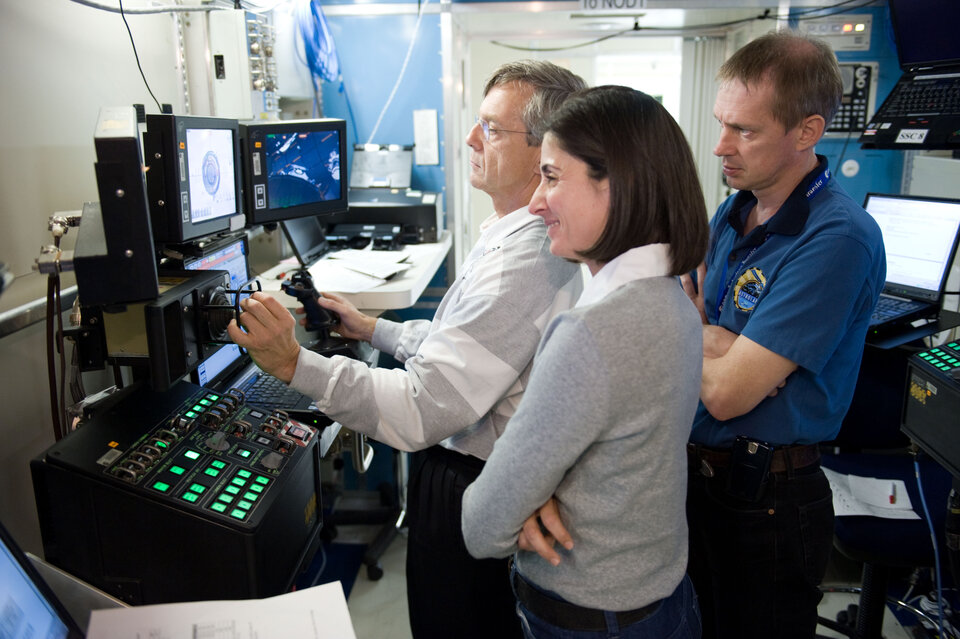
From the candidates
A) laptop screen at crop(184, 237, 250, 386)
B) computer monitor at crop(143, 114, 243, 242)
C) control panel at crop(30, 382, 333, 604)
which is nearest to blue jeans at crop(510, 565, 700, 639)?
control panel at crop(30, 382, 333, 604)

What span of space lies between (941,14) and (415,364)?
230 cm

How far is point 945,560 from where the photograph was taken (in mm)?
1923

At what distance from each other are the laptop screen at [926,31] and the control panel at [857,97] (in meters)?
0.47

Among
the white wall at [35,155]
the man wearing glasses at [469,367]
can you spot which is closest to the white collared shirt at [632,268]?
the man wearing glasses at [469,367]

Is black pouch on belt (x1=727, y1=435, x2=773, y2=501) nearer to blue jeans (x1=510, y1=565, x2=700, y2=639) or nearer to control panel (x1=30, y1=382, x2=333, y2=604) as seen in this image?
blue jeans (x1=510, y1=565, x2=700, y2=639)

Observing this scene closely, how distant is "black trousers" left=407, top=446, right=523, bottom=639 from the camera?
150 cm

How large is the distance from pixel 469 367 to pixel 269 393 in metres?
0.57

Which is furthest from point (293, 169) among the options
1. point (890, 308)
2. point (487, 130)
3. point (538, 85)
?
point (890, 308)

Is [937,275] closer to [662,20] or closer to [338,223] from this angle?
[662,20]

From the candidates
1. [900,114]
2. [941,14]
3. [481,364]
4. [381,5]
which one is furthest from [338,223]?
[941,14]

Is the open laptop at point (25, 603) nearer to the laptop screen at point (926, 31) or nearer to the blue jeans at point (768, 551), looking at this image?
the blue jeans at point (768, 551)

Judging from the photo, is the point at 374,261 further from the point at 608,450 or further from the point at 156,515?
the point at 608,450

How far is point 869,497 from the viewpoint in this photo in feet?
6.57

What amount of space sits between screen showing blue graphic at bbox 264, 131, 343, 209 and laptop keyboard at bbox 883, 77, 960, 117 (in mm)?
1928
